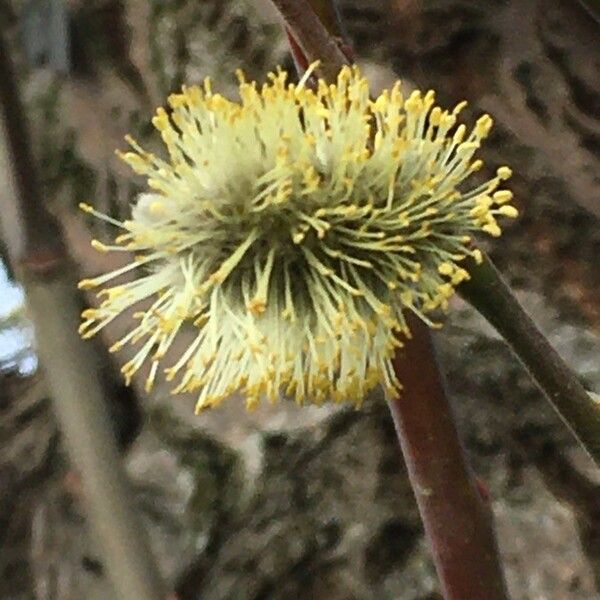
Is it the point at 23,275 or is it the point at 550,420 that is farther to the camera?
the point at 550,420

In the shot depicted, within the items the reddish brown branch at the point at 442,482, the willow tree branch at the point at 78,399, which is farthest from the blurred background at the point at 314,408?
the willow tree branch at the point at 78,399

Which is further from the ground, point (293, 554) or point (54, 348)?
point (54, 348)

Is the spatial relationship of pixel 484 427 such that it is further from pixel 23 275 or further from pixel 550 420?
pixel 23 275

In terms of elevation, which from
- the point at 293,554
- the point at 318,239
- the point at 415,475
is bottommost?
the point at 293,554

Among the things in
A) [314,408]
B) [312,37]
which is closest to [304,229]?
[312,37]

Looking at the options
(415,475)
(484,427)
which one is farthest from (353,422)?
(415,475)

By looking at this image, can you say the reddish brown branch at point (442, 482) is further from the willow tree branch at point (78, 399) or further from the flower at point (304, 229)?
the willow tree branch at point (78, 399)

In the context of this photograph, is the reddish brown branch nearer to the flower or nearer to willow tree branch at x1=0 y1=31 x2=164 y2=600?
the flower

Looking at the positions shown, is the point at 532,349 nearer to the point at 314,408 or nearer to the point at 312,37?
the point at 312,37
